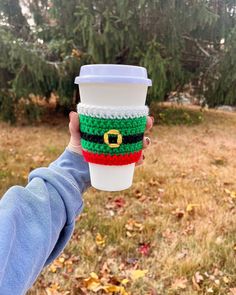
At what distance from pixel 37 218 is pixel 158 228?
5.71 ft

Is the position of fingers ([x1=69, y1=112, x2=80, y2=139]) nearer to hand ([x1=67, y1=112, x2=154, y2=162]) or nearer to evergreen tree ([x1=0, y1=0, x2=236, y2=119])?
hand ([x1=67, y1=112, x2=154, y2=162])

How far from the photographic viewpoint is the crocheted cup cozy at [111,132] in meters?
0.81

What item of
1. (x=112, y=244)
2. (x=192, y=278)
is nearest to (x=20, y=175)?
(x=112, y=244)

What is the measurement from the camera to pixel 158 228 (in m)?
2.43

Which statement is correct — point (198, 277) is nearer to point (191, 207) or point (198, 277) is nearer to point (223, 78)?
point (191, 207)

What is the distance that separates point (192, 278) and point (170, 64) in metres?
3.84

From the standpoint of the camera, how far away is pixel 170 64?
16.9 feet

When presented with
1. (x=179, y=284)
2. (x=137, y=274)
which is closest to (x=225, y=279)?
(x=179, y=284)

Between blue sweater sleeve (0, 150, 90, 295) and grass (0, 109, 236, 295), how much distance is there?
111 cm

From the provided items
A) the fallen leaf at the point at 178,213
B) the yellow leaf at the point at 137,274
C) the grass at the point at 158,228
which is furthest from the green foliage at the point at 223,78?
the yellow leaf at the point at 137,274

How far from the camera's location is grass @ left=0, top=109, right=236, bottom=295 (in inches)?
75.8

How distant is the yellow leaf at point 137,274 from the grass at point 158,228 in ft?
0.07

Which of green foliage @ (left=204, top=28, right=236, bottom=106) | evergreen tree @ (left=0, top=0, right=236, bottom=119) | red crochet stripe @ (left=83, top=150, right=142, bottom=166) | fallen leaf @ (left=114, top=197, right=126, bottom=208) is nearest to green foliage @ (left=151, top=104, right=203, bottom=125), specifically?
green foliage @ (left=204, top=28, right=236, bottom=106)

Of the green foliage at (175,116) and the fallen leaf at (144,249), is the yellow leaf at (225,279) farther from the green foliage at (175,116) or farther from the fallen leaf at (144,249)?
the green foliage at (175,116)
